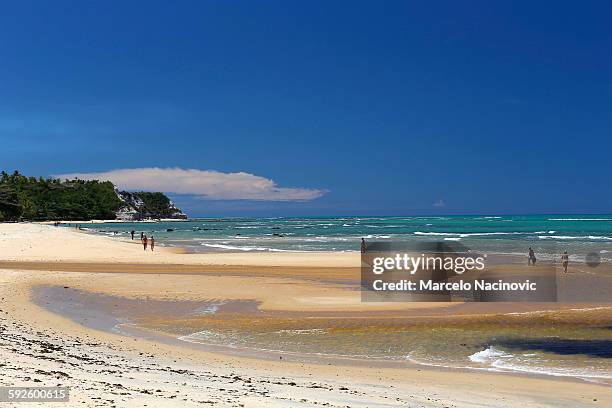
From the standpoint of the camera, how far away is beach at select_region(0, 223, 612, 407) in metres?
8.76

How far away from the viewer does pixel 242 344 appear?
14.1m

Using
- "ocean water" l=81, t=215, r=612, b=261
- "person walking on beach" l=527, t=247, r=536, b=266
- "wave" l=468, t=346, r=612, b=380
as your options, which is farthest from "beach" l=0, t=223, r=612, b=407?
"ocean water" l=81, t=215, r=612, b=261

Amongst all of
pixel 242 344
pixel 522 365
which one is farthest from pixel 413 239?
pixel 522 365

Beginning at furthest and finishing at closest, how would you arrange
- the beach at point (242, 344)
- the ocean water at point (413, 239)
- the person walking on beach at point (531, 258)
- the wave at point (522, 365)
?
the ocean water at point (413, 239)
the person walking on beach at point (531, 258)
the wave at point (522, 365)
the beach at point (242, 344)

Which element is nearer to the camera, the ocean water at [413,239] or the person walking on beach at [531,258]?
the person walking on beach at [531,258]

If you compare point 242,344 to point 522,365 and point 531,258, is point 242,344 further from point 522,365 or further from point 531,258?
point 531,258

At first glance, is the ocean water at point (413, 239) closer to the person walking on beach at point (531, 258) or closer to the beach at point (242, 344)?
the person walking on beach at point (531, 258)

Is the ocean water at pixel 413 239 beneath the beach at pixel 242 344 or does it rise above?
above

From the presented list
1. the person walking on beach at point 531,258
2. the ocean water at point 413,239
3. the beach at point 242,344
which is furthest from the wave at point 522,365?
the ocean water at point 413,239

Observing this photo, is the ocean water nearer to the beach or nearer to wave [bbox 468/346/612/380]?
the beach

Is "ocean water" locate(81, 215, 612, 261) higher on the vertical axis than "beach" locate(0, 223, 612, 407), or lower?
higher

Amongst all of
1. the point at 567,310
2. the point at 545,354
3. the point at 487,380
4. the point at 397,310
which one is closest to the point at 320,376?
the point at 487,380

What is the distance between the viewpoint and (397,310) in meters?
19.3

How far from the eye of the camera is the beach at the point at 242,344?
8.76 meters
